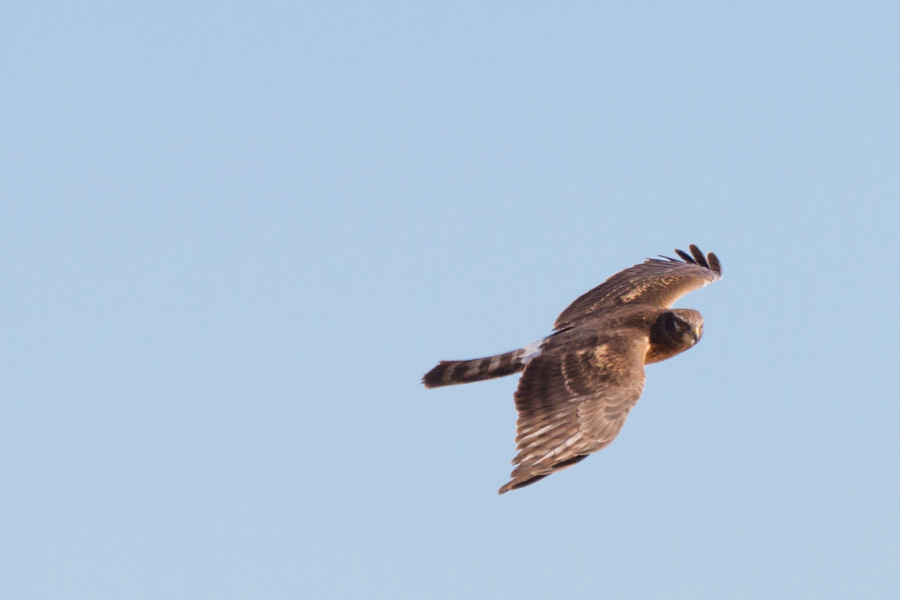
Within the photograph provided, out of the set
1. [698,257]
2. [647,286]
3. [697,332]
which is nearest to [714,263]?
[698,257]

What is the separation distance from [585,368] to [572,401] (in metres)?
0.72

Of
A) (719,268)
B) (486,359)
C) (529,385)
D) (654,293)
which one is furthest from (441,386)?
(719,268)

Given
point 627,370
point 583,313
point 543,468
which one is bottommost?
point 543,468

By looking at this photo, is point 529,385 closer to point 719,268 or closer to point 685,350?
point 685,350

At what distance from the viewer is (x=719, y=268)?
59.6ft

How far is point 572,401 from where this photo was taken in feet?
40.2

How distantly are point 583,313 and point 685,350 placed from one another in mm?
1647

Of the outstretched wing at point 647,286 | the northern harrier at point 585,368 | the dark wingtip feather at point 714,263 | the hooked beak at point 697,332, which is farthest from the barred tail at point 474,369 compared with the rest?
the dark wingtip feather at point 714,263

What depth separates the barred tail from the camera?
1368cm

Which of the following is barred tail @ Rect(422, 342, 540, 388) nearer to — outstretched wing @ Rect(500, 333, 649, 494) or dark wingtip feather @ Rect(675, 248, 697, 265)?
outstretched wing @ Rect(500, 333, 649, 494)

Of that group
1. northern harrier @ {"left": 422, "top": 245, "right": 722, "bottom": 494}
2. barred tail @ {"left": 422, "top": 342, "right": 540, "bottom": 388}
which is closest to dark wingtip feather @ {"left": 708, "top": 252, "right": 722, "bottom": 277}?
northern harrier @ {"left": 422, "top": 245, "right": 722, "bottom": 494}

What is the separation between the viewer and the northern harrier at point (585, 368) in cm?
1153

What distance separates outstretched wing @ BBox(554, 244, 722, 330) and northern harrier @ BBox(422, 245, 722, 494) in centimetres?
2

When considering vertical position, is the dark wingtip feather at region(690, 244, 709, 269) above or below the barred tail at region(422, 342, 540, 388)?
above
